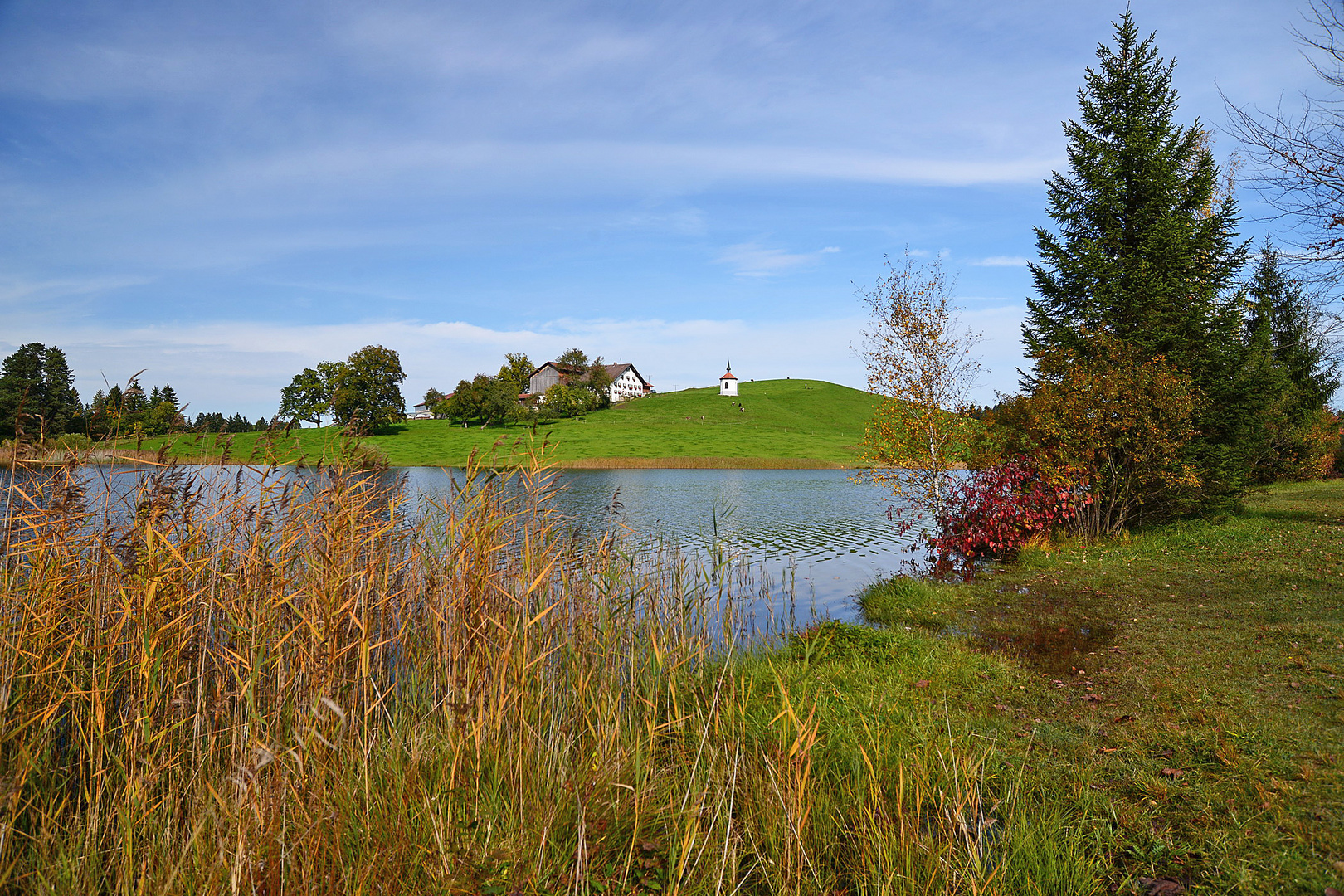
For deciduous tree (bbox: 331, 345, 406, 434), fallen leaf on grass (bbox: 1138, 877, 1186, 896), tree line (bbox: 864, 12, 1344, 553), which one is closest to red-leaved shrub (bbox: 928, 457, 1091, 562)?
tree line (bbox: 864, 12, 1344, 553)

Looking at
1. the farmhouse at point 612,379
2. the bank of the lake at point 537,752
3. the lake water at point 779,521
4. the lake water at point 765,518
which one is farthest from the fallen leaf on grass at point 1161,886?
the farmhouse at point 612,379

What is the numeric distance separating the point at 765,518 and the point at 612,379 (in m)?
89.3

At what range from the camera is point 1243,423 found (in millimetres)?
14773

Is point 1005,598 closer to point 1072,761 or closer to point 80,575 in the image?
point 1072,761

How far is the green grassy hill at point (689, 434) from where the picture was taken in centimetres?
4928

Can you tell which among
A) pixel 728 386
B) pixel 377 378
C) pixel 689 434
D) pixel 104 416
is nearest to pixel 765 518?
pixel 104 416

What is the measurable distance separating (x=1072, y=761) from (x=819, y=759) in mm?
1865

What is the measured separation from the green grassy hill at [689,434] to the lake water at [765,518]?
4.30 meters

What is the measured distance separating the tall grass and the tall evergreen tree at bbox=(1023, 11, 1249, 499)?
13.9 metres

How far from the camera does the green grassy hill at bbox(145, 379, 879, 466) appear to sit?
4928cm

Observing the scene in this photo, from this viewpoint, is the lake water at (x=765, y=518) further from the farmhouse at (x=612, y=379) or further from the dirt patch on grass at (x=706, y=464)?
the farmhouse at (x=612, y=379)

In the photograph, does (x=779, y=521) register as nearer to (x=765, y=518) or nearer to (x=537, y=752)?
(x=765, y=518)

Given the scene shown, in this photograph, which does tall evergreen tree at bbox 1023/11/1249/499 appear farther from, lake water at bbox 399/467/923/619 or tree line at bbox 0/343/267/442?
tree line at bbox 0/343/267/442

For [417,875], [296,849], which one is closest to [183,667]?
[296,849]
